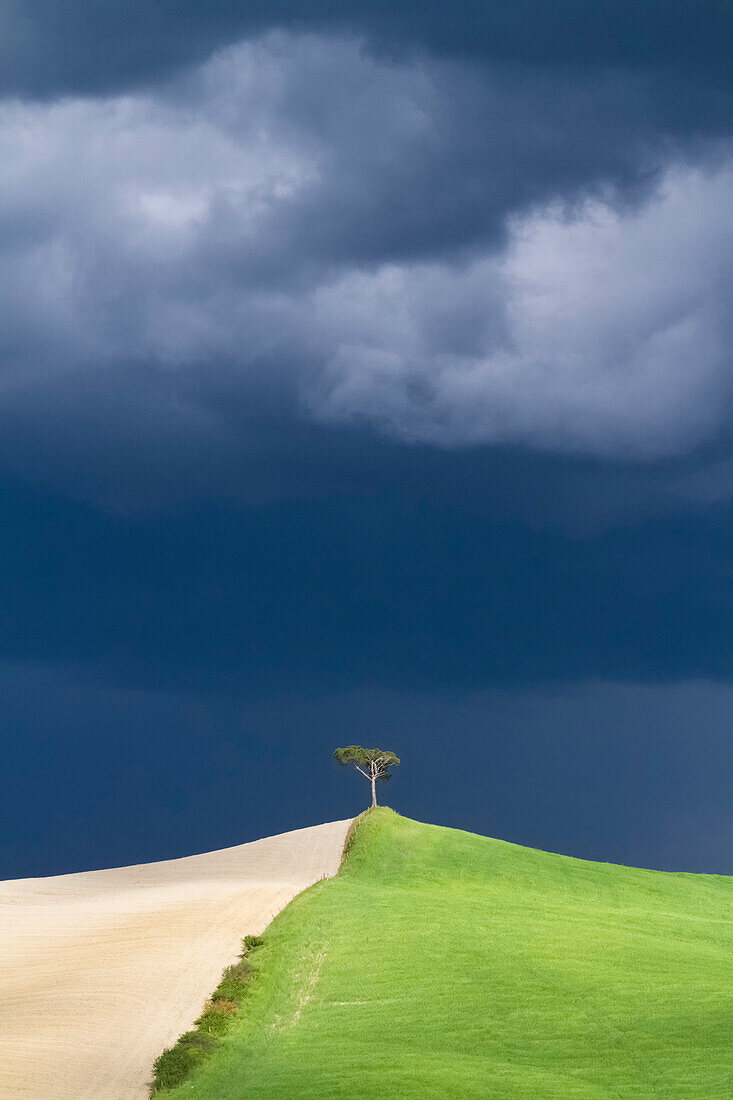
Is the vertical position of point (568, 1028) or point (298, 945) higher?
point (298, 945)

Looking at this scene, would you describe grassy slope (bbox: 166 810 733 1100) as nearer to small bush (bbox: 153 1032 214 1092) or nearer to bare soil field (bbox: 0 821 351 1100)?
small bush (bbox: 153 1032 214 1092)

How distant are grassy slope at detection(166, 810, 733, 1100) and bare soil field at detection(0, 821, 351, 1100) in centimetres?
261

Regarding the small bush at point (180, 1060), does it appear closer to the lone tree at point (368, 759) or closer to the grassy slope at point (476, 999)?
the grassy slope at point (476, 999)

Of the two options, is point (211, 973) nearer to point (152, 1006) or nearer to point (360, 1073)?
point (152, 1006)

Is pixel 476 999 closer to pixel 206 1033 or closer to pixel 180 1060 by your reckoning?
pixel 206 1033

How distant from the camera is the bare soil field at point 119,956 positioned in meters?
30.0

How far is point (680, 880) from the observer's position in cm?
6825

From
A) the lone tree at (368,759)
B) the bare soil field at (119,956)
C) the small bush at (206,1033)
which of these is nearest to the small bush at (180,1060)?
the small bush at (206,1033)

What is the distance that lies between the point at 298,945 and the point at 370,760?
35.0 metres

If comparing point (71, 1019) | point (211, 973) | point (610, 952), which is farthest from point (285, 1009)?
point (610, 952)

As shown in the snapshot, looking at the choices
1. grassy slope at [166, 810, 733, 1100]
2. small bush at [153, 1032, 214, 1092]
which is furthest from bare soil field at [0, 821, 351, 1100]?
grassy slope at [166, 810, 733, 1100]

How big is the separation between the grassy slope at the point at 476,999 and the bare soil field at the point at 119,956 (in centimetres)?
261

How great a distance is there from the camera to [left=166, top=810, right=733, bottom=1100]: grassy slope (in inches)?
1065

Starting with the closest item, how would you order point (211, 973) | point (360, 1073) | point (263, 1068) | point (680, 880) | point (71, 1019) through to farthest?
point (360, 1073), point (263, 1068), point (71, 1019), point (211, 973), point (680, 880)
